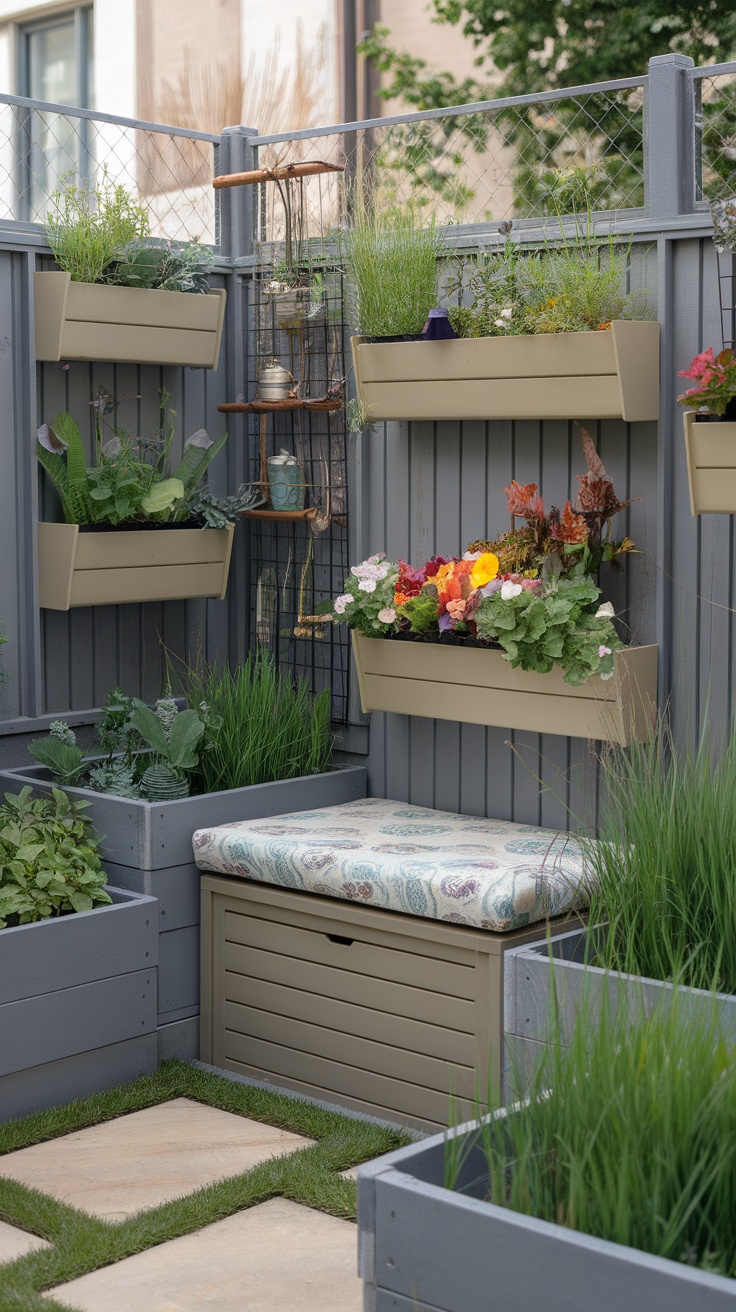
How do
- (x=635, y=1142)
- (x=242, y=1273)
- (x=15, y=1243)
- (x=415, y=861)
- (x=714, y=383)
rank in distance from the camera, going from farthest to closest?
(x=415, y=861) < (x=714, y=383) < (x=15, y=1243) < (x=242, y=1273) < (x=635, y=1142)

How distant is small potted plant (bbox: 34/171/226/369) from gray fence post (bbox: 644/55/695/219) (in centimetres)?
143

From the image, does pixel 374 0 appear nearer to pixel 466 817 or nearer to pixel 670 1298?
pixel 466 817

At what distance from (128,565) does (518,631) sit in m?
1.26

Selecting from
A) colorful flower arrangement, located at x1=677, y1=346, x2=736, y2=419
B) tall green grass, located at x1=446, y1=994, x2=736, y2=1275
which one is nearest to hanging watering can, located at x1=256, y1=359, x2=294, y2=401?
colorful flower arrangement, located at x1=677, y1=346, x2=736, y2=419

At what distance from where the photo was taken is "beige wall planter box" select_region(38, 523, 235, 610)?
162 inches

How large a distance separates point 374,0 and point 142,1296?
31.5 ft

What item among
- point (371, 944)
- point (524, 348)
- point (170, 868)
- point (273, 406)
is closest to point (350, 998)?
point (371, 944)

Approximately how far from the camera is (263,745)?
13.8 feet

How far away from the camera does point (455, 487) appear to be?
415 centimetres

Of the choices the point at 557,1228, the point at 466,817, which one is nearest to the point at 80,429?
the point at 466,817

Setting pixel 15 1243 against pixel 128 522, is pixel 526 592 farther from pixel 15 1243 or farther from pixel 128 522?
pixel 15 1243

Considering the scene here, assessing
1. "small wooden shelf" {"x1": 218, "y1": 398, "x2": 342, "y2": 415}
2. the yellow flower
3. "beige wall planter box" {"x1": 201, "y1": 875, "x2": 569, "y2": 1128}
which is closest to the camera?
"beige wall planter box" {"x1": 201, "y1": 875, "x2": 569, "y2": 1128}

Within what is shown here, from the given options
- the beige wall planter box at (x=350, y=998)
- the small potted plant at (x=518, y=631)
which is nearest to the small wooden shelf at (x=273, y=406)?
the small potted plant at (x=518, y=631)

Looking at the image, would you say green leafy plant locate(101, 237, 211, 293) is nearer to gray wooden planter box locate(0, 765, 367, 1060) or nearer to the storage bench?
gray wooden planter box locate(0, 765, 367, 1060)
